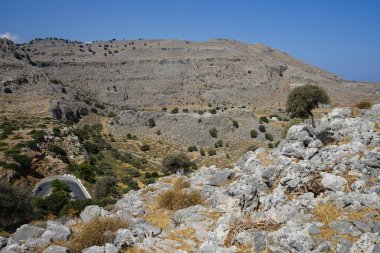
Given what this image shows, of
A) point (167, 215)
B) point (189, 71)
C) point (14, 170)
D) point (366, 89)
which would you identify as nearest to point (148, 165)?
point (14, 170)

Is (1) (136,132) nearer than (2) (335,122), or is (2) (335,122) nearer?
(2) (335,122)

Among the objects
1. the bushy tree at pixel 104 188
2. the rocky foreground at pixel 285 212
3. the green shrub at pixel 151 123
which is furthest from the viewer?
the green shrub at pixel 151 123

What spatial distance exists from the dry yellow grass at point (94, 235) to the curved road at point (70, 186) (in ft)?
86.7

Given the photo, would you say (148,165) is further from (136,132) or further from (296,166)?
(296,166)

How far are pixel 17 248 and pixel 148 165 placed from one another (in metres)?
42.0

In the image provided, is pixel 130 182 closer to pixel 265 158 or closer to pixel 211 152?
pixel 211 152

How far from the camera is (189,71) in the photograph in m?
122

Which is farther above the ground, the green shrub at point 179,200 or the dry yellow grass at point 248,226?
the dry yellow grass at point 248,226

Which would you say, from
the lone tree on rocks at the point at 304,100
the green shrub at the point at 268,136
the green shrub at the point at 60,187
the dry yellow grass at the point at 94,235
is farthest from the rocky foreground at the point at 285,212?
the green shrub at the point at 268,136

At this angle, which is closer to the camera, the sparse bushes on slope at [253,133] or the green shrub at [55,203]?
the green shrub at [55,203]

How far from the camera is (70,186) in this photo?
38.4m

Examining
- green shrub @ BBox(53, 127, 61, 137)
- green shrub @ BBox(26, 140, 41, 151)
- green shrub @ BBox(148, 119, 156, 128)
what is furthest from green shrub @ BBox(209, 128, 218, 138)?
green shrub @ BBox(26, 140, 41, 151)

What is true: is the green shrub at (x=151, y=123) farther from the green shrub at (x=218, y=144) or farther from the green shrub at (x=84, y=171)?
→ the green shrub at (x=84, y=171)

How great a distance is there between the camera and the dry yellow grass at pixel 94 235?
1002cm
